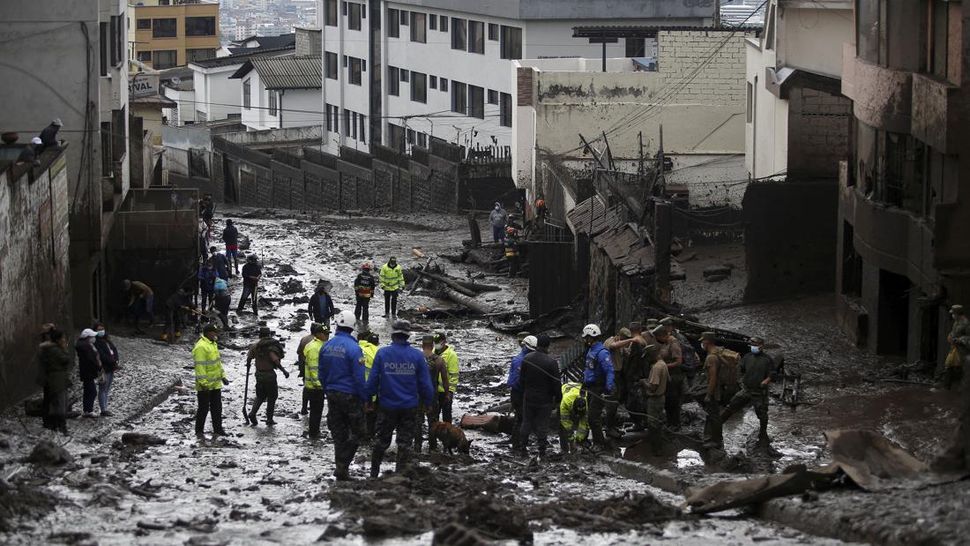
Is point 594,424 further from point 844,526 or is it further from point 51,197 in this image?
point 51,197

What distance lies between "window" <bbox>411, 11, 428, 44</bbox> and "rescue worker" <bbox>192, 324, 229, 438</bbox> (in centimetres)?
4650

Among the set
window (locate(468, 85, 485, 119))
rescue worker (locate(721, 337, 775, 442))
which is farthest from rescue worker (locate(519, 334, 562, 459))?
window (locate(468, 85, 485, 119))

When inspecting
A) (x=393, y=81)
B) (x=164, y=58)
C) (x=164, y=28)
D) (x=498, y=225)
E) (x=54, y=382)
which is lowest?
(x=498, y=225)

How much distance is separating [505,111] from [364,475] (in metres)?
43.6

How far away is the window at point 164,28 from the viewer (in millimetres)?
105062

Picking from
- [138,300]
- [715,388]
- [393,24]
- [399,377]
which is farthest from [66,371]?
[393,24]

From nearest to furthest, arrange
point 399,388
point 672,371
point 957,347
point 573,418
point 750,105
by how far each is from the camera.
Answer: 1. point 399,388
2. point 573,418
3. point 672,371
4. point 957,347
5. point 750,105

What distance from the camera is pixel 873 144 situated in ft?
81.1

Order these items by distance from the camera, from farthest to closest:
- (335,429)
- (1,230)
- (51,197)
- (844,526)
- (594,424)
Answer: (51,197), (1,230), (594,424), (335,429), (844,526)

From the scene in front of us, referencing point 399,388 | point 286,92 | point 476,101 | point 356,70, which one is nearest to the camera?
point 399,388

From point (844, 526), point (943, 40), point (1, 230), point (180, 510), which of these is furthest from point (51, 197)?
point (844, 526)

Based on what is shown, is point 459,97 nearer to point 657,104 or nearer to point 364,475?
point 657,104

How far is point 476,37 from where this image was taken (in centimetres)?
6016

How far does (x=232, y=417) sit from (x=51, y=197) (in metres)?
5.47
